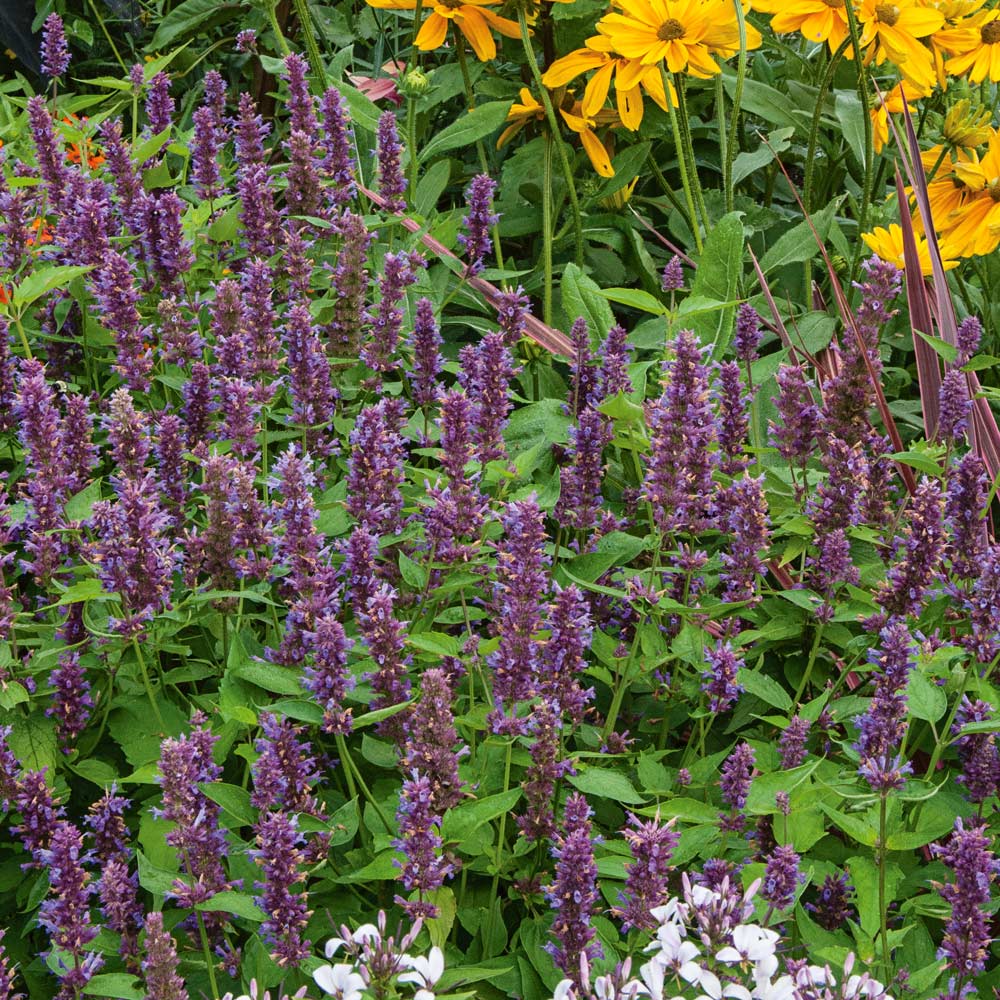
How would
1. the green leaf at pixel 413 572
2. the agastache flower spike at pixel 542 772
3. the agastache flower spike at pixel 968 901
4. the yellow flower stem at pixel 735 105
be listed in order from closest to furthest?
the agastache flower spike at pixel 968 901 < the agastache flower spike at pixel 542 772 < the green leaf at pixel 413 572 < the yellow flower stem at pixel 735 105

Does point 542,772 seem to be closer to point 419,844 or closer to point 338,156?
point 419,844

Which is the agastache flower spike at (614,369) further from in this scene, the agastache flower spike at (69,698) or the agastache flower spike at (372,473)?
the agastache flower spike at (69,698)

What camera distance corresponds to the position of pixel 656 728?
2.22 meters

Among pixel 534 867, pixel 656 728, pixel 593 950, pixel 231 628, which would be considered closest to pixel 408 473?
pixel 231 628

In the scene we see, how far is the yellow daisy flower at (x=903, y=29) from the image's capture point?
3.09m

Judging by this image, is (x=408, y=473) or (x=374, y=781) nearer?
(x=374, y=781)

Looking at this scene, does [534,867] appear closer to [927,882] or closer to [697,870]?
[697,870]

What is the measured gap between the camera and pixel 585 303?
2818 millimetres

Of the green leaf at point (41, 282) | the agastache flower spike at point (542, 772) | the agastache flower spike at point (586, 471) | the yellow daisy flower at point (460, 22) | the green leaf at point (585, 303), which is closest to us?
the agastache flower spike at point (542, 772)

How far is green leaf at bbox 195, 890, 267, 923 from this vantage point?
5.48ft

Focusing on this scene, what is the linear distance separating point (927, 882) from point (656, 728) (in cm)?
50

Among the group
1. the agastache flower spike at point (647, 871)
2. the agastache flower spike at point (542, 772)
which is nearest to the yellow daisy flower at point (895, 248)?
the agastache flower spike at point (542, 772)

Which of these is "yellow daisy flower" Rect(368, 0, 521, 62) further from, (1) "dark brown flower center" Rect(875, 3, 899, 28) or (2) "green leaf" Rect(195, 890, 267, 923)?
(2) "green leaf" Rect(195, 890, 267, 923)

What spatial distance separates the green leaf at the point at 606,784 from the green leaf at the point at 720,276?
109 centimetres
